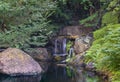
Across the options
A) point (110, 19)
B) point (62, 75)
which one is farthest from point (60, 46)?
point (62, 75)

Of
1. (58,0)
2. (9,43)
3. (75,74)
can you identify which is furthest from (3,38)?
(58,0)

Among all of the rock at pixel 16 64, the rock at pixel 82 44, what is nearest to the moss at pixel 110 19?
the rock at pixel 82 44

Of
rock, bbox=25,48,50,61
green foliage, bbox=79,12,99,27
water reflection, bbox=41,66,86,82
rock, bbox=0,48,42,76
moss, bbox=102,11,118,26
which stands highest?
moss, bbox=102,11,118,26

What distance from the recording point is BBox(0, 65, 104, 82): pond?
11438 mm

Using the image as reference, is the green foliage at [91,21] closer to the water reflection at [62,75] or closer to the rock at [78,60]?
the rock at [78,60]

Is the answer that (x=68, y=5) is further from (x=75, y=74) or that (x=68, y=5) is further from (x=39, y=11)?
(x=75, y=74)

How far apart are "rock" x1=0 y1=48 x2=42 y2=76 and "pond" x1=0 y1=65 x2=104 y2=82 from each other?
0.44m

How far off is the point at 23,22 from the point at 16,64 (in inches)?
158

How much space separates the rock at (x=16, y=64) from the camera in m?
12.9

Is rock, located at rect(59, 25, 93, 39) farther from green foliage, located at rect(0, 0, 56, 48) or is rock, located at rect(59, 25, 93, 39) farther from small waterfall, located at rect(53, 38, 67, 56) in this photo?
green foliage, located at rect(0, 0, 56, 48)

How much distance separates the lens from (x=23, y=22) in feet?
54.3

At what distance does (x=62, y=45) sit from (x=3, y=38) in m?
5.01

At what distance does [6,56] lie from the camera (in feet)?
44.0

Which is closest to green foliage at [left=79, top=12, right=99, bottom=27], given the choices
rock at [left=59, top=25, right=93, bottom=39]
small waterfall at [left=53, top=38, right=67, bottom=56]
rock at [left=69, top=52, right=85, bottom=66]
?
rock at [left=59, top=25, right=93, bottom=39]
